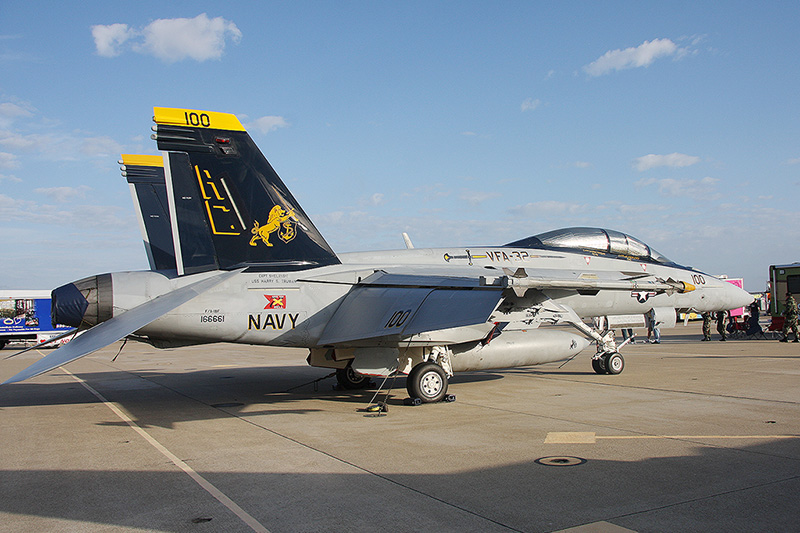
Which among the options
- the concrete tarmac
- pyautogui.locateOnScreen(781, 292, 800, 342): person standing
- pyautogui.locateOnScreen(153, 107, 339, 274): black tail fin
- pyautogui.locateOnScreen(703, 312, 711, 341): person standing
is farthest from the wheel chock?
pyautogui.locateOnScreen(703, 312, 711, 341): person standing

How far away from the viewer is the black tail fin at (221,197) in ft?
33.3

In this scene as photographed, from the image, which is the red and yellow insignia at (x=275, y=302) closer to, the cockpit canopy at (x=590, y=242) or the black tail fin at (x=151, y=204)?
the black tail fin at (x=151, y=204)

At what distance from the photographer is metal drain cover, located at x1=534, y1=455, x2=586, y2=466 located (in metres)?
5.95

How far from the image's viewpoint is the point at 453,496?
502 centimetres

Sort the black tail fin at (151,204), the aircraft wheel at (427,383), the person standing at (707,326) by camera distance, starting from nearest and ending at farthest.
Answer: the aircraft wheel at (427,383) → the black tail fin at (151,204) → the person standing at (707,326)

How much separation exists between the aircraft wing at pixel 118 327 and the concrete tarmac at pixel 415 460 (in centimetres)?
107

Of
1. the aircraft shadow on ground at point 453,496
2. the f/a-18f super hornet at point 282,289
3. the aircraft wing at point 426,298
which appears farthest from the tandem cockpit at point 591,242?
the aircraft shadow on ground at point 453,496

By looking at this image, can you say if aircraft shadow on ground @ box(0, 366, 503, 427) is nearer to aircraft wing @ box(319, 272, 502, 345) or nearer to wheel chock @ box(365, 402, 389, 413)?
wheel chock @ box(365, 402, 389, 413)

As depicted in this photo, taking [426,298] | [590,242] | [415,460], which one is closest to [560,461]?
[415,460]

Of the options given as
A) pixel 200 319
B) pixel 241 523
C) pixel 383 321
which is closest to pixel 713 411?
pixel 383 321

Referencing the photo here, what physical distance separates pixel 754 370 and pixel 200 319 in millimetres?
12235

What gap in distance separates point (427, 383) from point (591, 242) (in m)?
5.64

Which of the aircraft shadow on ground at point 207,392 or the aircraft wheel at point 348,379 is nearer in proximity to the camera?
the aircraft shadow on ground at point 207,392

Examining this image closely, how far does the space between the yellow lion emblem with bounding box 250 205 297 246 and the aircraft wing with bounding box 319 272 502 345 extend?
5.09 ft
